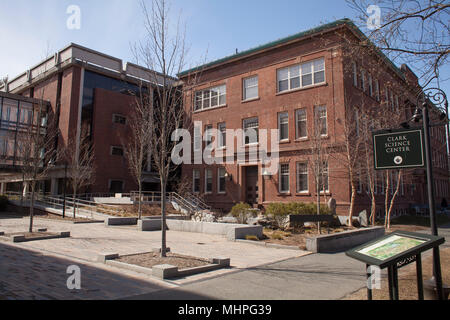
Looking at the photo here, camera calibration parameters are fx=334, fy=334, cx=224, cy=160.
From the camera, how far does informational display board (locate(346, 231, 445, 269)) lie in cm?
438

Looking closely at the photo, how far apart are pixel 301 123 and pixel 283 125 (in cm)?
149

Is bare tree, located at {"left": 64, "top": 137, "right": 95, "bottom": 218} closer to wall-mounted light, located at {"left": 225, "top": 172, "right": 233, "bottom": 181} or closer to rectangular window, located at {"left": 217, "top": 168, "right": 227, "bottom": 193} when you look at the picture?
rectangular window, located at {"left": 217, "top": 168, "right": 227, "bottom": 193}

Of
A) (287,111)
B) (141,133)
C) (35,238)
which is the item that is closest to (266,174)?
(287,111)

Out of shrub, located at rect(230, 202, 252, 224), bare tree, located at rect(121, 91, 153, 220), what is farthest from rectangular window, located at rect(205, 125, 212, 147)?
shrub, located at rect(230, 202, 252, 224)

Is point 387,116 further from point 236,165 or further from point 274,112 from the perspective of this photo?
point 236,165

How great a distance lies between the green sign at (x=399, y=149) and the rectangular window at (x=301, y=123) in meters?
16.9

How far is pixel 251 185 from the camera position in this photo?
87.0 feet

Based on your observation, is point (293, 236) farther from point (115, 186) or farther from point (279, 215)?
point (115, 186)

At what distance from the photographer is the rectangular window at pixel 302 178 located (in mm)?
23281

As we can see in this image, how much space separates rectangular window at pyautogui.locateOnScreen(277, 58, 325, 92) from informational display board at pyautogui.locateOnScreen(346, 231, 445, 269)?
1962 cm

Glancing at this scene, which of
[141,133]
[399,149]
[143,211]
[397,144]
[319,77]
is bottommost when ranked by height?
[143,211]

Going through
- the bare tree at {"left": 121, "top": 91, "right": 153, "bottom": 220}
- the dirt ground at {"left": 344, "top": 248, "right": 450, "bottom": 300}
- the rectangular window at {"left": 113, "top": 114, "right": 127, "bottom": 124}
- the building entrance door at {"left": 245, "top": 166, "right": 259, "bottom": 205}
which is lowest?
the dirt ground at {"left": 344, "top": 248, "right": 450, "bottom": 300}
